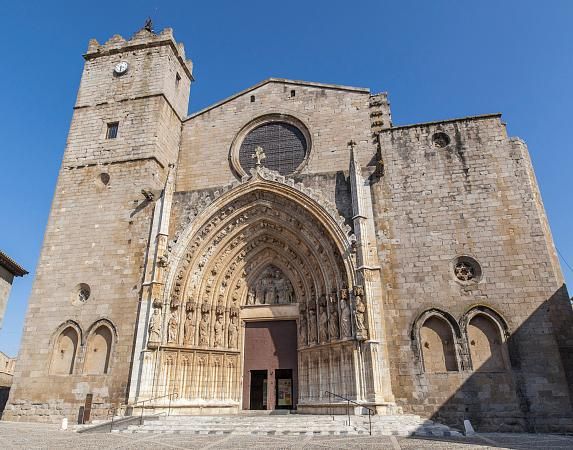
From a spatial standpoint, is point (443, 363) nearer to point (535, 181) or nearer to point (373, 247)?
point (373, 247)

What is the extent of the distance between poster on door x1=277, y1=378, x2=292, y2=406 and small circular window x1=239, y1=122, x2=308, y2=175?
6.43 meters

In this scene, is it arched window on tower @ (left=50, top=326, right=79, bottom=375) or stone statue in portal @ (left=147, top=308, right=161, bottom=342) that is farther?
arched window on tower @ (left=50, top=326, right=79, bottom=375)

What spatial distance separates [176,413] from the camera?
9961 mm

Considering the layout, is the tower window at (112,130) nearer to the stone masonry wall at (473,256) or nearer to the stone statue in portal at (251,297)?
the stone statue in portal at (251,297)

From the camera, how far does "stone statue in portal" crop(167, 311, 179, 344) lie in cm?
1069

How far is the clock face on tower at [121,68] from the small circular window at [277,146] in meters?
5.31

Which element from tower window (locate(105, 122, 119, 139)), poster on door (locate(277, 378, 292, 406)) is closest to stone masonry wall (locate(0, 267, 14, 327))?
tower window (locate(105, 122, 119, 139))

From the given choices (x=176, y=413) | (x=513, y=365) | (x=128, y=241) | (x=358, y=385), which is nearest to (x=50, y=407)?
(x=176, y=413)

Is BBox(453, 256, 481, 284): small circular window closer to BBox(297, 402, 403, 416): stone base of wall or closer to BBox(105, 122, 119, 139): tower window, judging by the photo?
BBox(297, 402, 403, 416): stone base of wall

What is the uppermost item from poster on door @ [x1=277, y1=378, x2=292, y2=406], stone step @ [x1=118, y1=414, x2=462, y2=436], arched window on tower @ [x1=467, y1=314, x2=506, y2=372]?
arched window on tower @ [x1=467, y1=314, x2=506, y2=372]

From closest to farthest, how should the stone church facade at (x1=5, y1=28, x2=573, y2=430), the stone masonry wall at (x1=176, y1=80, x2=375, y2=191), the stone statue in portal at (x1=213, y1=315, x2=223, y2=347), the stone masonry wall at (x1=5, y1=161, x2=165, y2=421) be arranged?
the stone church facade at (x1=5, y1=28, x2=573, y2=430) < the stone masonry wall at (x1=5, y1=161, x2=165, y2=421) < the stone statue in portal at (x1=213, y1=315, x2=223, y2=347) < the stone masonry wall at (x1=176, y1=80, x2=375, y2=191)

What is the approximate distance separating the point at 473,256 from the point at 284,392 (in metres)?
6.16

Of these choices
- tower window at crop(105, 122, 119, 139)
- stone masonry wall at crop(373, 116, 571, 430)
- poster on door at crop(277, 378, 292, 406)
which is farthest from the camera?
tower window at crop(105, 122, 119, 139)

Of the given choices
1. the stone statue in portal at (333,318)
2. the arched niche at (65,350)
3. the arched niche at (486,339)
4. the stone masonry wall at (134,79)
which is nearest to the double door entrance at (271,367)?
the stone statue in portal at (333,318)
